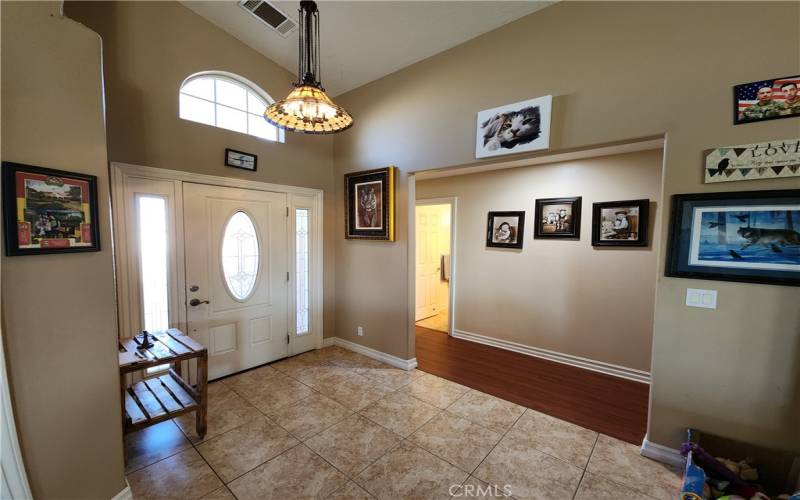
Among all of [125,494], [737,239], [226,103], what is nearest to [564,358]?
[737,239]

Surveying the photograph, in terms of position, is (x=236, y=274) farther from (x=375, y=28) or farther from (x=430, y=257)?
(x=430, y=257)

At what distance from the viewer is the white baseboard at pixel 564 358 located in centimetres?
334

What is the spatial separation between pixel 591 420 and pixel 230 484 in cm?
279

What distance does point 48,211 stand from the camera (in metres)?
1.47

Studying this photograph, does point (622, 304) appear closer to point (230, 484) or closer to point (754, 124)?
point (754, 124)

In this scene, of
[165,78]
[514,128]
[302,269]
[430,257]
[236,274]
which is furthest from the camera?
[430,257]

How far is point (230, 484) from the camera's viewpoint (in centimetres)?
190

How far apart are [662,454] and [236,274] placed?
13.2 ft

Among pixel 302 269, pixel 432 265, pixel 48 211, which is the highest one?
pixel 48 211

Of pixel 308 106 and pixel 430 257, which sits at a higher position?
pixel 308 106

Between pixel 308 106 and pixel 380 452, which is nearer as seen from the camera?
pixel 308 106

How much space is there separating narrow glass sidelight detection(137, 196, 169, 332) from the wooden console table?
34 cm

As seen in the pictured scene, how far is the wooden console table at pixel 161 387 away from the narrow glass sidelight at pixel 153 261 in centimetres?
34

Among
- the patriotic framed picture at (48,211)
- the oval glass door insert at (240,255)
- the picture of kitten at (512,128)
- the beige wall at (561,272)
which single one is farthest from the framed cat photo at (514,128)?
the patriotic framed picture at (48,211)
